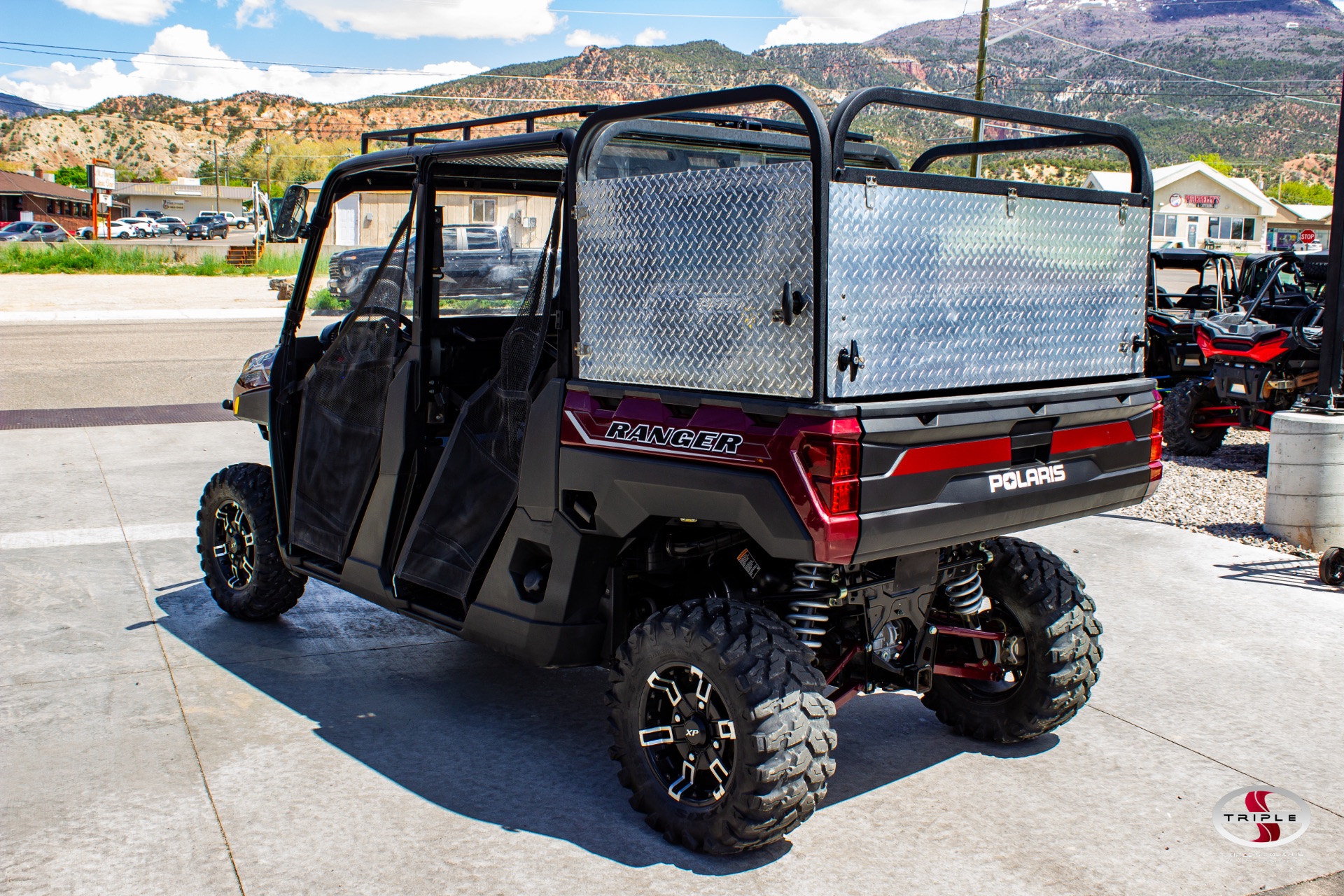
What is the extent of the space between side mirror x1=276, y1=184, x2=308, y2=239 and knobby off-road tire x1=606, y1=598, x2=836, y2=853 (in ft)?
8.09

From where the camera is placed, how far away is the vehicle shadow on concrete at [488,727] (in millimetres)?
3855

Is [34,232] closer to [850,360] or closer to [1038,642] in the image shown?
[1038,642]

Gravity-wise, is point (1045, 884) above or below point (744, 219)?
below

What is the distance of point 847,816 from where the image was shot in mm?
3908

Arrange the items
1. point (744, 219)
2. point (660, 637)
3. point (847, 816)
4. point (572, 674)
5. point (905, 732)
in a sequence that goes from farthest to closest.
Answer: point (572, 674) → point (905, 732) → point (847, 816) → point (660, 637) → point (744, 219)

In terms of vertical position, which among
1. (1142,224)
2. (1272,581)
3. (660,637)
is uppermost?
(1142,224)

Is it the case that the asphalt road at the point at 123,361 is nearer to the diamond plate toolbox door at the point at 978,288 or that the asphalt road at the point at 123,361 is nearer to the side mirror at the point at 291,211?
the side mirror at the point at 291,211

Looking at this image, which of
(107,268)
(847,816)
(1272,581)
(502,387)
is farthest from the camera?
(107,268)

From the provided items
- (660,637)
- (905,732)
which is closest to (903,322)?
(660,637)

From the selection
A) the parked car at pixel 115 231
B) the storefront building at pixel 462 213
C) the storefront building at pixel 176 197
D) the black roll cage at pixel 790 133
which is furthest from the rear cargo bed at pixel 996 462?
the storefront building at pixel 176 197

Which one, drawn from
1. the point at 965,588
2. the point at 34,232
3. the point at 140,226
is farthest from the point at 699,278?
the point at 140,226

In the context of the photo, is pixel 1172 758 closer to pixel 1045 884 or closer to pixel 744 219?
pixel 1045 884

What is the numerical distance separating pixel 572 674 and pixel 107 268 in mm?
39991

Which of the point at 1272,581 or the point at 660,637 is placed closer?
the point at 660,637
